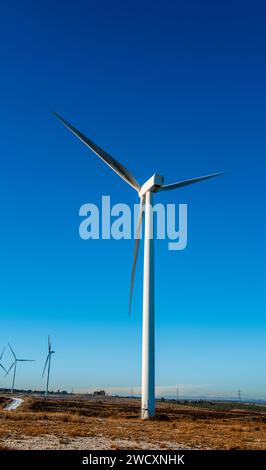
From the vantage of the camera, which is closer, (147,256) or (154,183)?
(147,256)

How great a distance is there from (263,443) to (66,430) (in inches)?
460

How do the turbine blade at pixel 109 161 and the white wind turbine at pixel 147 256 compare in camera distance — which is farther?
the turbine blade at pixel 109 161

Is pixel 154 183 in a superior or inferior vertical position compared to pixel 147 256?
superior

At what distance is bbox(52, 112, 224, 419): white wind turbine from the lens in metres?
37.9

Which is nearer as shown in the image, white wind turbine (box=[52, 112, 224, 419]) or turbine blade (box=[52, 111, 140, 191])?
white wind turbine (box=[52, 112, 224, 419])

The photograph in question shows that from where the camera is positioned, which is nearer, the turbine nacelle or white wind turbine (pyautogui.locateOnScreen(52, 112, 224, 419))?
white wind turbine (pyautogui.locateOnScreen(52, 112, 224, 419))

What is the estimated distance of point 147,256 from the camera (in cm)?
4159

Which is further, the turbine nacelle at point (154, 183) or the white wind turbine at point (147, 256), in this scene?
the turbine nacelle at point (154, 183)

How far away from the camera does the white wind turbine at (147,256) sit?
1491 inches

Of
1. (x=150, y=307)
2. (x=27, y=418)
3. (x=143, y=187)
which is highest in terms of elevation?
(x=143, y=187)
